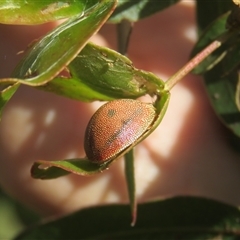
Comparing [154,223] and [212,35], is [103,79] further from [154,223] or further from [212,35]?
[154,223]

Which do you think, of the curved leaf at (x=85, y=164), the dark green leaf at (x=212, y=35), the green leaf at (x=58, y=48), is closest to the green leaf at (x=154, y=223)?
the dark green leaf at (x=212, y=35)

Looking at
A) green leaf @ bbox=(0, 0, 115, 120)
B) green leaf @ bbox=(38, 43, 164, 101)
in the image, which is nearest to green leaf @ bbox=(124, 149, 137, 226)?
green leaf @ bbox=(38, 43, 164, 101)

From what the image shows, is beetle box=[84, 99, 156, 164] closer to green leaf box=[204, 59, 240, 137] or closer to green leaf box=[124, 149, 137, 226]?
green leaf box=[124, 149, 137, 226]

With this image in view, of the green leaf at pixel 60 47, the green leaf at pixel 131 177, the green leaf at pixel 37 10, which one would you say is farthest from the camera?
the green leaf at pixel 131 177

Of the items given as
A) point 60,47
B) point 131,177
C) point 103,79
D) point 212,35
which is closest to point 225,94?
point 212,35

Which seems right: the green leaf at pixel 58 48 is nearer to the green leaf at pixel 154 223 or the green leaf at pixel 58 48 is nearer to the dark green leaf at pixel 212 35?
the dark green leaf at pixel 212 35

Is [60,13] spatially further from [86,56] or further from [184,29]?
[184,29]
